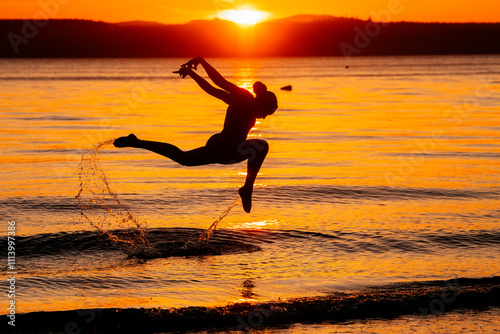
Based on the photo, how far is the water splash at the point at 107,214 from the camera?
50.2 feet

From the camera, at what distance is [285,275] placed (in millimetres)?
12742

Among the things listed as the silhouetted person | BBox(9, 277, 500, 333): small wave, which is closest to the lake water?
BBox(9, 277, 500, 333): small wave

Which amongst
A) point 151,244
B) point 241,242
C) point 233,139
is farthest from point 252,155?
point 151,244

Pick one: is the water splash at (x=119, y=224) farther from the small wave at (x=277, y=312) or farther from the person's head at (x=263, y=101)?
the small wave at (x=277, y=312)

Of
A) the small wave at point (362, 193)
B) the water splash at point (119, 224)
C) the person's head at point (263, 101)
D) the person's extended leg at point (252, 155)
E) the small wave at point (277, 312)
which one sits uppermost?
the person's head at point (263, 101)

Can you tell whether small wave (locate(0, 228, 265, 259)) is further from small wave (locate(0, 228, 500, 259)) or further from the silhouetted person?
the silhouetted person

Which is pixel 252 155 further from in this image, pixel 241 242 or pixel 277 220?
pixel 277 220

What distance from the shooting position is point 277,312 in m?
10.8

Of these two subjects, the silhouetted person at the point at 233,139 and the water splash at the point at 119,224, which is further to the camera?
the water splash at the point at 119,224

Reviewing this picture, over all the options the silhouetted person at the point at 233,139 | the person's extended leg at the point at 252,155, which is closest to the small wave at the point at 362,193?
the person's extended leg at the point at 252,155

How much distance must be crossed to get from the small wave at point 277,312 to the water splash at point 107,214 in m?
3.11

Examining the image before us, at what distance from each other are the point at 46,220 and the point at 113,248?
3.06 m

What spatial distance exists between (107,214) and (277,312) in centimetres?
850

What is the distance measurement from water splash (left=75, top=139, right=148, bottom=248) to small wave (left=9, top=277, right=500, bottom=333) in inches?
122
